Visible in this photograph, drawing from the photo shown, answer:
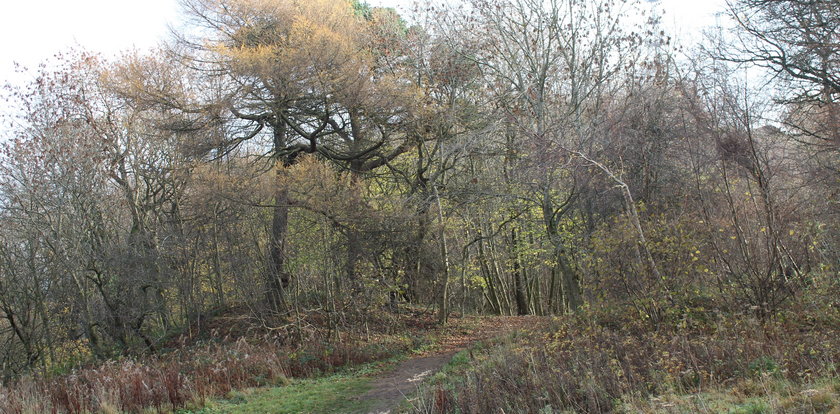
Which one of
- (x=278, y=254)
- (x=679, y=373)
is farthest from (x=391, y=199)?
(x=679, y=373)

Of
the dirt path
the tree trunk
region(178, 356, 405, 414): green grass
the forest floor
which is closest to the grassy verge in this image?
the dirt path

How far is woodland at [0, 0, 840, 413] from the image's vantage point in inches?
323

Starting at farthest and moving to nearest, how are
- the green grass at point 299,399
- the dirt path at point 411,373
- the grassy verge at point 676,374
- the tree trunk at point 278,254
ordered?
1. the tree trunk at point 278,254
2. the dirt path at point 411,373
3. the green grass at point 299,399
4. the grassy verge at point 676,374

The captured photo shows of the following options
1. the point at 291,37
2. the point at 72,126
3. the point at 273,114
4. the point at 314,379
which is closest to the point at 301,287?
the point at 314,379

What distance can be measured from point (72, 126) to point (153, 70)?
9.77 feet

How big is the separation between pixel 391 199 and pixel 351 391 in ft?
20.7

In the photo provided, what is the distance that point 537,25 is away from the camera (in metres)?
14.0

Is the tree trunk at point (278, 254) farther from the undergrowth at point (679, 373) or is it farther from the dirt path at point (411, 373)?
the undergrowth at point (679, 373)

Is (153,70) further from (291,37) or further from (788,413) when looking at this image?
(788,413)

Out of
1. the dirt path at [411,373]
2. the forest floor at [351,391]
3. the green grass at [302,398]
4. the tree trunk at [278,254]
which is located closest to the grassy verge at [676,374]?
the dirt path at [411,373]

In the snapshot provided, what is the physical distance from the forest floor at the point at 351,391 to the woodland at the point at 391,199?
397 mm

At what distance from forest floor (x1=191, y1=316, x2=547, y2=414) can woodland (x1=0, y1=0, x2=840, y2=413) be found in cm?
40

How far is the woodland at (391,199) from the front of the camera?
26.9ft

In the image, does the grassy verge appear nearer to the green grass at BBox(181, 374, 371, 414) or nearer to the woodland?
the woodland
